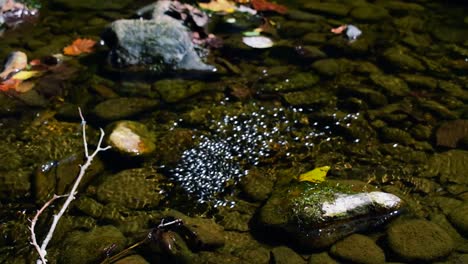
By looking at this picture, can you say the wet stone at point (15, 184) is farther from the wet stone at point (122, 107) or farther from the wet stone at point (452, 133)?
the wet stone at point (452, 133)

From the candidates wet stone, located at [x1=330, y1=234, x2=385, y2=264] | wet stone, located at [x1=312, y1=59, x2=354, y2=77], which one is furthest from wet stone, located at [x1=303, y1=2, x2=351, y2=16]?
wet stone, located at [x1=330, y1=234, x2=385, y2=264]

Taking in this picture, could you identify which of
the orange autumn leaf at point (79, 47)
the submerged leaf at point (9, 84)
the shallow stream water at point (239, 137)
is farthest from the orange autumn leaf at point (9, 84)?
the orange autumn leaf at point (79, 47)

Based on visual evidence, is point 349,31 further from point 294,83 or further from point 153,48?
point 153,48

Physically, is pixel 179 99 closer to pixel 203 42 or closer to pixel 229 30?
pixel 203 42

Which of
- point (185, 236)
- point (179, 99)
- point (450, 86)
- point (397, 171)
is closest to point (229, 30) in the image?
point (179, 99)

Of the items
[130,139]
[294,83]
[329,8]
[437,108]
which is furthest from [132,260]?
[329,8]

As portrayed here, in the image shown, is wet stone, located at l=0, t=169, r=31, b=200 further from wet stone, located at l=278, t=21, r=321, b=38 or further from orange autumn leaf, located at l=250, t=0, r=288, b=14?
orange autumn leaf, located at l=250, t=0, r=288, b=14

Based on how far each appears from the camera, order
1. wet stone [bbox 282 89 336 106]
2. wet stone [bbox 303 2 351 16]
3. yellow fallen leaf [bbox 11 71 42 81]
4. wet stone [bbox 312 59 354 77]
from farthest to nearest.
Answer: wet stone [bbox 303 2 351 16], wet stone [bbox 312 59 354 77], yellow fallen leaf [bbox 11 71 42 81], wet stone [bbox 282 89 336 106]
